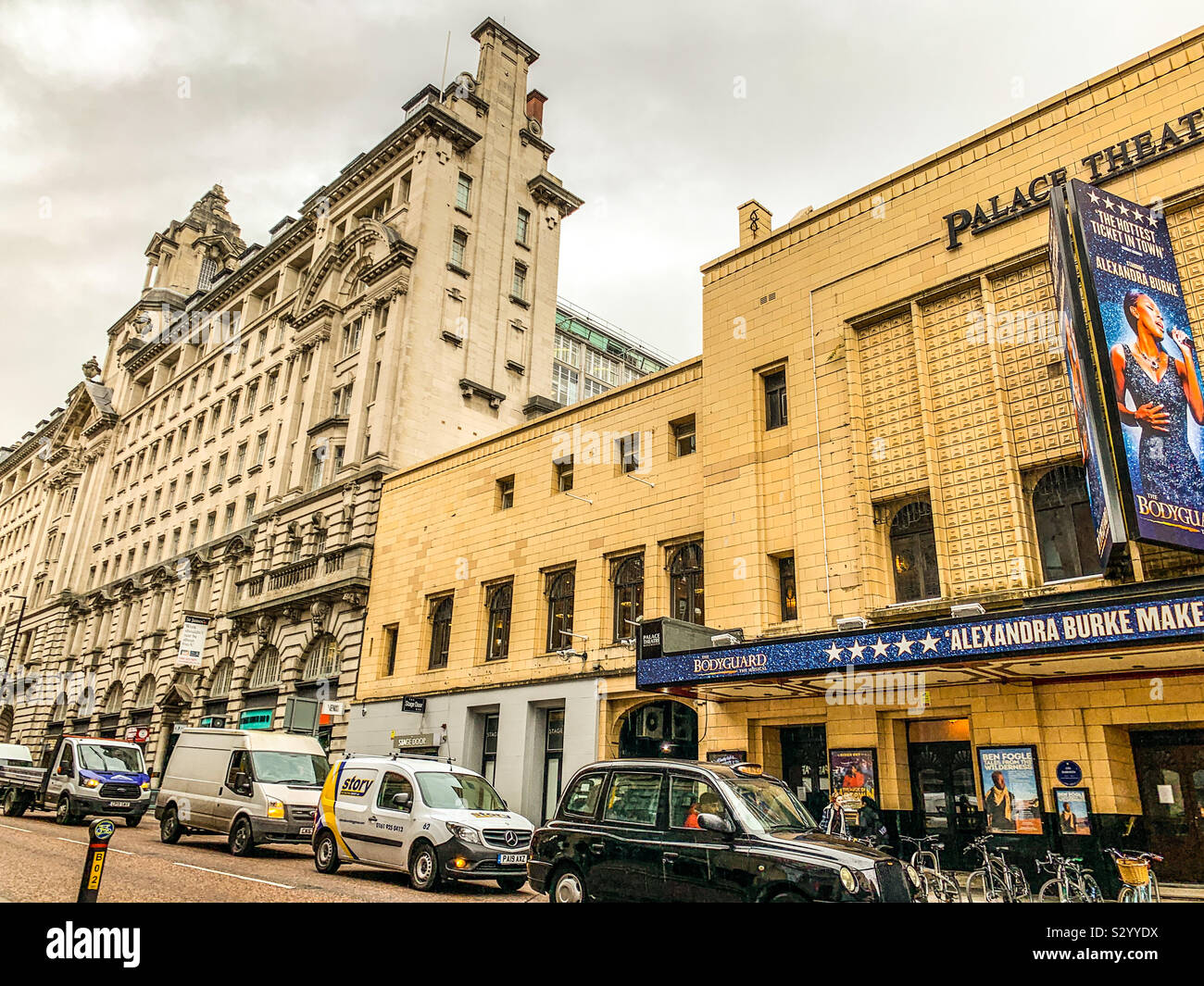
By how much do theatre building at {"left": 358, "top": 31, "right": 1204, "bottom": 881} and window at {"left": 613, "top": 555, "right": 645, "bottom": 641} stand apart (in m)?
0.06

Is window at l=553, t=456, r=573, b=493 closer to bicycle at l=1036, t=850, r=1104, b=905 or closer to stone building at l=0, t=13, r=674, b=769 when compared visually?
stone building at l=0, t=13, r=674, b=769

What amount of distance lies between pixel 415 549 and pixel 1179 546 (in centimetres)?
2243

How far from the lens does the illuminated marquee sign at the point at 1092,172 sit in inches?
564

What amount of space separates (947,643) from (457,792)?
864cm

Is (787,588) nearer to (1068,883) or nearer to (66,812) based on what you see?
(1068,883)

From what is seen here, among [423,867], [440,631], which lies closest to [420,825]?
[423,867]

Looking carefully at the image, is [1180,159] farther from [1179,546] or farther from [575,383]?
[575,383]

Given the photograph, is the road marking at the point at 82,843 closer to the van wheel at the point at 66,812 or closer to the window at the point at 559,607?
the van wheel at the point at 66,812

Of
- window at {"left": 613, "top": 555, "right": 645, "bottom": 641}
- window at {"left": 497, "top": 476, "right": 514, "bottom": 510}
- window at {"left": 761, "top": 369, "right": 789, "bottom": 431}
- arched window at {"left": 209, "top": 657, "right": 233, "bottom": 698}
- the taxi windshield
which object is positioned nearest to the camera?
the taxi windshield

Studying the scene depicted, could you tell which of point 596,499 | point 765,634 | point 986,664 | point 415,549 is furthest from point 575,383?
point 986,664

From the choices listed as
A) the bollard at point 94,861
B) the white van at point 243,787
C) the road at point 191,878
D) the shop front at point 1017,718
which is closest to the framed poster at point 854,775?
the shop front at point 1017,718

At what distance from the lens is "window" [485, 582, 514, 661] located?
80.7ft

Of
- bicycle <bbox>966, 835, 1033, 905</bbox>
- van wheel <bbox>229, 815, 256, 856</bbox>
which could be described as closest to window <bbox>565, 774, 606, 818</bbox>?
bicycle <bbox>966, 835, 1033, 905</bbox>

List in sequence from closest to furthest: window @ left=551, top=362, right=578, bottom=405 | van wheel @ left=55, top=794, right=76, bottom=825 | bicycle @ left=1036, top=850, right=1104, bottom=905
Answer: bicycle @ left=1036, top=850, right=1104, bottom=905 → van wheel @ left=55, top=794, right=76, bottom=825 → window @ left=551, top=362, right=578, bottom=405
